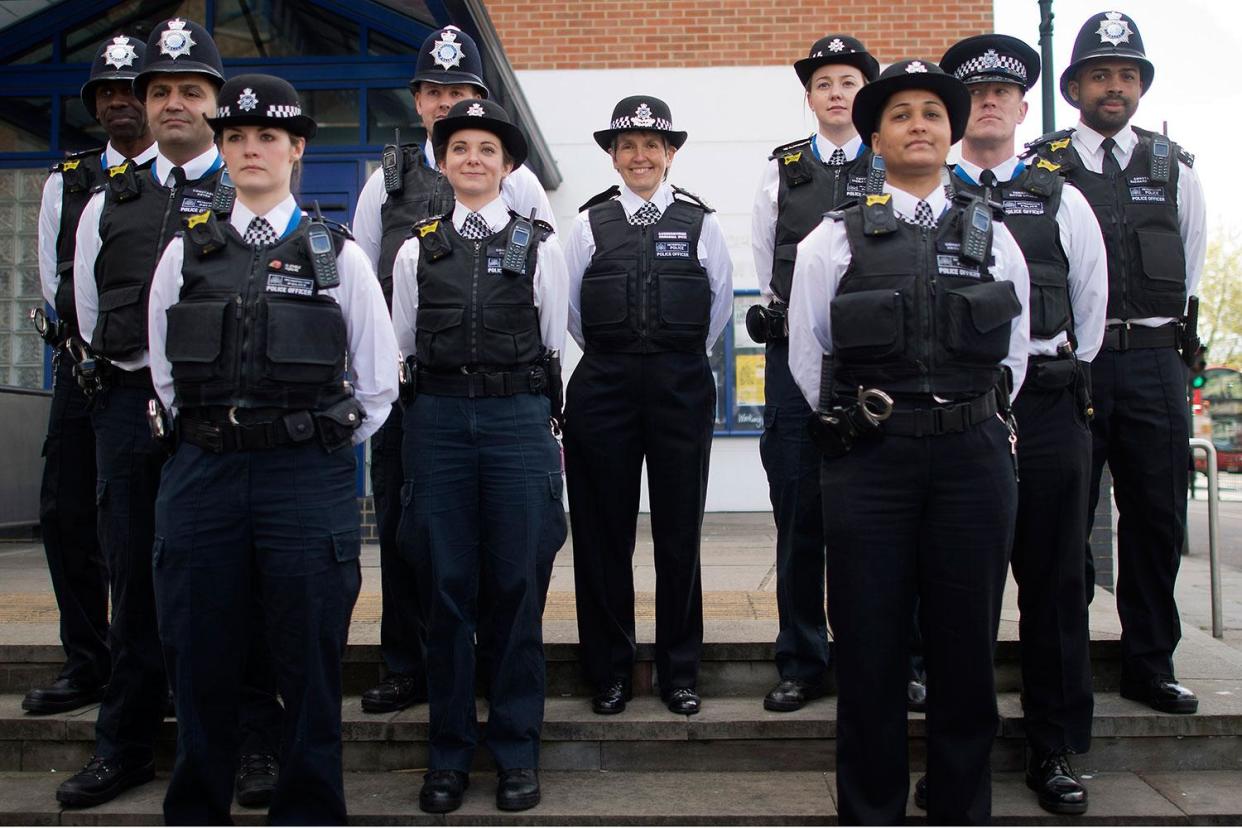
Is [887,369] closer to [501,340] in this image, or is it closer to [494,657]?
[501,340]

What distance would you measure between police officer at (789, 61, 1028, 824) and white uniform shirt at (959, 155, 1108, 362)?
0.76 m

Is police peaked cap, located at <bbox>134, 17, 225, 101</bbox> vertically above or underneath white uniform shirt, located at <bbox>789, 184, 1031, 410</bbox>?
above

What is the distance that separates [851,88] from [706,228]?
2.75 feet

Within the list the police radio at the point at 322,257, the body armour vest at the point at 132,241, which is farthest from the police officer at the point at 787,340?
the body armour vest at the point at 132,241

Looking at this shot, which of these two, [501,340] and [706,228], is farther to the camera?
[706,228]

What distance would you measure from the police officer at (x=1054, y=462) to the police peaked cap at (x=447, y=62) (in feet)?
6.90

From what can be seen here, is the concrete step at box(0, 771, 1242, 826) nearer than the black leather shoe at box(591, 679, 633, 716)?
Yes

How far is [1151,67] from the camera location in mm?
4582

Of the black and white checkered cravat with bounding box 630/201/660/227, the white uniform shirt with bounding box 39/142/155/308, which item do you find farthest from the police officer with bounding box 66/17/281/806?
the black and white checkered cravat with bounding box 630/201/660/227

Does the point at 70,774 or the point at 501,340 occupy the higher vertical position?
the point at 501,340

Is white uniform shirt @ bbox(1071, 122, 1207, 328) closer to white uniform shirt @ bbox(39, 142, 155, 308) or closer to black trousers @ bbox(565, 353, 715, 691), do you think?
black trousers @ bbox(565, 353, 715, 691)

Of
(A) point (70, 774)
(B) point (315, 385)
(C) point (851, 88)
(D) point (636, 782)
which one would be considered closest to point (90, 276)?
(B) point (315, 385)

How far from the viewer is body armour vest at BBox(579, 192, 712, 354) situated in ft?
14.6

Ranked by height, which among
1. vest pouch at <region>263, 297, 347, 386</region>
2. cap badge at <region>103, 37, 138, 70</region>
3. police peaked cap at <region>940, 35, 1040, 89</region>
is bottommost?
vest pouch at <region>263, 297, 347, 386</region>
